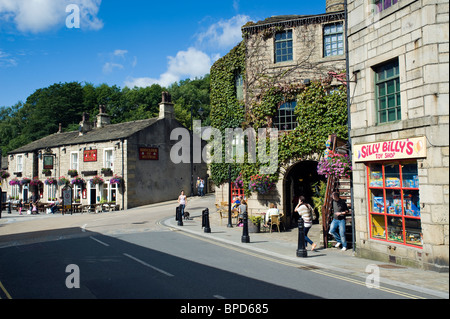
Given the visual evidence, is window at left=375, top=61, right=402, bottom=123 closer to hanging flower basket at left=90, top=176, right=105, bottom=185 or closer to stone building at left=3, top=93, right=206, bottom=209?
stone building at left=3, top=93, right=206, bottom=209

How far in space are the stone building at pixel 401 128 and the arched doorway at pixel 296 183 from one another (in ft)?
23.6

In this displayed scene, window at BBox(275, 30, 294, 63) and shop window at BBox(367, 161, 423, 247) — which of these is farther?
window at BBox(275, 30, 294, 63)

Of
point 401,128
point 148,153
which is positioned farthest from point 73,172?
point 401,128

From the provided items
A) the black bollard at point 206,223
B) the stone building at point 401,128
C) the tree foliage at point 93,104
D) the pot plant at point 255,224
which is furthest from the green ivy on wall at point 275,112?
the tree foliage at point 93,104

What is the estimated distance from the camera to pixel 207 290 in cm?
732

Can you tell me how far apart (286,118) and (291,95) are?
1146 millimetres

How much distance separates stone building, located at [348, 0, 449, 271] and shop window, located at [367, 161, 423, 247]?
0.03 meters

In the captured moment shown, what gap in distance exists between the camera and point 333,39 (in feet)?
58.7

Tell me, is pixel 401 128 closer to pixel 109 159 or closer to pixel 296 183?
pixel 296 183

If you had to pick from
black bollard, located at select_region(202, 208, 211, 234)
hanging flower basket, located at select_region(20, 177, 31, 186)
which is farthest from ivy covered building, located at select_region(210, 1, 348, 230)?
hanging flower basket, located at select_region(20, 177, 31, 186)

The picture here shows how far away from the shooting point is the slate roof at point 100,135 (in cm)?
3278

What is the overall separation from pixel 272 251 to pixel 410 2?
26.6 feet

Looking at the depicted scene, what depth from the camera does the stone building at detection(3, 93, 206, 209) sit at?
3131 centimetres
